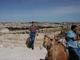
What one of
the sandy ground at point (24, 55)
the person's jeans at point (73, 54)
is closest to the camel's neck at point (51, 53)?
the person's jeans at point (73, 54)

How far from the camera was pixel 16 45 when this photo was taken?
897 inches

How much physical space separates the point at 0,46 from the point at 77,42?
13521 millimetres

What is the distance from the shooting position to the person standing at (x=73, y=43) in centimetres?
934

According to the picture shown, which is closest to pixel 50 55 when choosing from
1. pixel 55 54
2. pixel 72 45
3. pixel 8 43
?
pixel 55 54

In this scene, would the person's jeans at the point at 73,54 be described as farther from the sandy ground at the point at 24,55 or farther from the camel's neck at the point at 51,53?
the sandy ground at the point at 24,55

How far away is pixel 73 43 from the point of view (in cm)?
948

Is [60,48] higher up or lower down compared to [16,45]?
higher up

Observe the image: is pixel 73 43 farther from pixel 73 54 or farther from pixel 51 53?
pixel 51 53

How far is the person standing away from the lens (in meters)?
9.34

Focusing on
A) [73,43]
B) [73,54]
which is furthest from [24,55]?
[73,43]

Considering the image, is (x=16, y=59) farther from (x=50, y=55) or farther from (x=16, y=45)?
(x=16, y=45)

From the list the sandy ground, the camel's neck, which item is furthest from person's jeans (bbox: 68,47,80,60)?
the sandy ground

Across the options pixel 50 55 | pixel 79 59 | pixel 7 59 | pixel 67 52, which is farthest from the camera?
pixel 7 59

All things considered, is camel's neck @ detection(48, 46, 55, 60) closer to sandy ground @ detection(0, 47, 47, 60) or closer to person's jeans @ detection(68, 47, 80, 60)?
person's jeans @ detection(68, 47, 80, 60)
